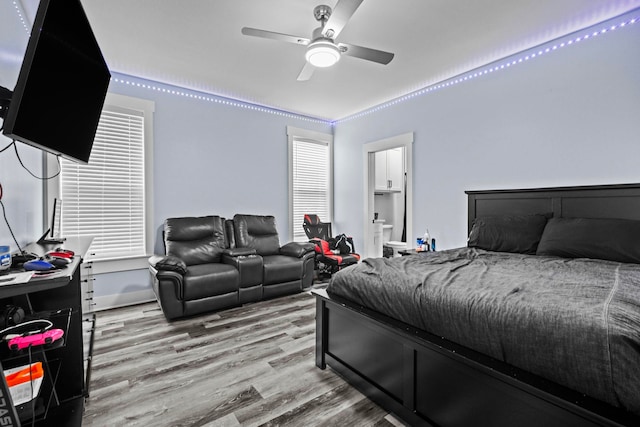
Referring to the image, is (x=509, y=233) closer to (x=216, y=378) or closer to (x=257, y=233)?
(x=216, y=378)

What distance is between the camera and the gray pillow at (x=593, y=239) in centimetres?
225

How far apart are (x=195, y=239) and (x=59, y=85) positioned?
8.77 ft

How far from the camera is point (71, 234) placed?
136 inches

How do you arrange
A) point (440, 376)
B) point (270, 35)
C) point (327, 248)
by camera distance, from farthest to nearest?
point (327, 248)
point (270, 35)
point (440, 376)

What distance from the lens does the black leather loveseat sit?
3207 mm

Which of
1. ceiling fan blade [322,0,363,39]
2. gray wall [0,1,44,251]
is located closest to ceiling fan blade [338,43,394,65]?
ceiling fan blade [322,0,363,39]

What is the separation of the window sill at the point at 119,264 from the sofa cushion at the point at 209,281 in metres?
0.78

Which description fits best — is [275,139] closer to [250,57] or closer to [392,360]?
[250,57]

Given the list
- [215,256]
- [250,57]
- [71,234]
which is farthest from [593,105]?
[71,234]

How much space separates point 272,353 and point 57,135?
209cm

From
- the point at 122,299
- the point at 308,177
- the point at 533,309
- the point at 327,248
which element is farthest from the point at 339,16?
the point at 122,299

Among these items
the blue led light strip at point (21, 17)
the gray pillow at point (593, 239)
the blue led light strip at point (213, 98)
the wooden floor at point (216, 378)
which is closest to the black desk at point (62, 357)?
the wooden floor at point (216, 378)

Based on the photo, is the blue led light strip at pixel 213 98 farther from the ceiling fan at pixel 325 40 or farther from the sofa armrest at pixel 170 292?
the sofa armrest at pixel 170 292

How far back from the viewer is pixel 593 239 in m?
2.40
